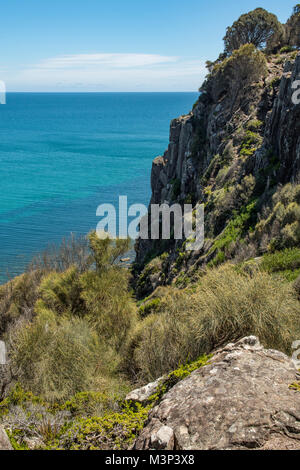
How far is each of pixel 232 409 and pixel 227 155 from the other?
2466 cm

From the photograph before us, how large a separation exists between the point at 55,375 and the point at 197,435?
6918 mm

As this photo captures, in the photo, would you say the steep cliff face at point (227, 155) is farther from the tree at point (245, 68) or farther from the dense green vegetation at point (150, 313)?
the tree at point (245, 68)

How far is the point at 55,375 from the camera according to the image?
414 inches

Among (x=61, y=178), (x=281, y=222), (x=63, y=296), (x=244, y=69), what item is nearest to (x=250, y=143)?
(x=244, y=69)

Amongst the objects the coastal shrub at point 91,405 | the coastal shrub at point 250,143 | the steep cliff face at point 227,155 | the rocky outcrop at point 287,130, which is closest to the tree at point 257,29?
the steep cliff face at point 227,155

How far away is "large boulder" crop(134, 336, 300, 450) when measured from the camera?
14.8 ft

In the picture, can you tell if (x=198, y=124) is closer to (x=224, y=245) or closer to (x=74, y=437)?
(x=224, y=245)

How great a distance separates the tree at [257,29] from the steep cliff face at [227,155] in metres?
5.47

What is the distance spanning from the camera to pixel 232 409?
489 cm

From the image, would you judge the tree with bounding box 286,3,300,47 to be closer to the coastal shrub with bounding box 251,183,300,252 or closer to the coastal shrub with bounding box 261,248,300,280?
the coastal shrub with bounding box 251,183,300,252

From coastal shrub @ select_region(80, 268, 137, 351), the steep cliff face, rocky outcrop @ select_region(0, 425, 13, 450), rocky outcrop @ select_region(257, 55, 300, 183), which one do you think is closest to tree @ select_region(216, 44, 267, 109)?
the steep cliff face

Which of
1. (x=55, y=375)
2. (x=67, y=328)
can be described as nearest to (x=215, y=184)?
(x=67, y=328)

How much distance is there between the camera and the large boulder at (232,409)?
4.51 metres

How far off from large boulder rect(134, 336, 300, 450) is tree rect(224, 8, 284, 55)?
4287 cm
